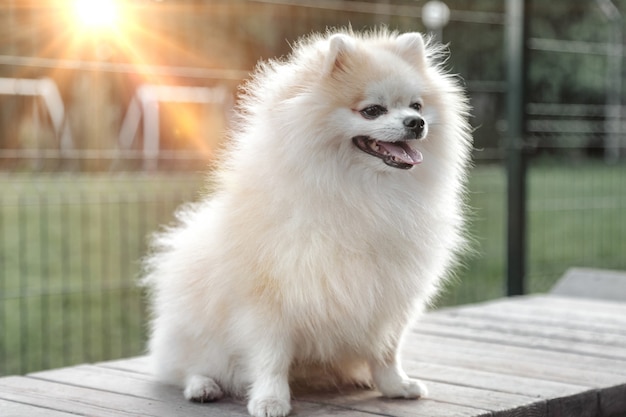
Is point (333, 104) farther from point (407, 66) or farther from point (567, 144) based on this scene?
point (567, 144)

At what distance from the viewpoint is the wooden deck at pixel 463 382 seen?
230 cm

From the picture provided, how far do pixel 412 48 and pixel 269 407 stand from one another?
3.08ft

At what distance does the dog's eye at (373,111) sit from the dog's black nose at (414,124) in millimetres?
72

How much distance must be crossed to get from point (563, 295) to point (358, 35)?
2.18 m

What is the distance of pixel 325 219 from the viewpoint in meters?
2.18

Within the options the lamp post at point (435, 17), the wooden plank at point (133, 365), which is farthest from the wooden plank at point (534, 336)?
the lamp post at point (435, 17)

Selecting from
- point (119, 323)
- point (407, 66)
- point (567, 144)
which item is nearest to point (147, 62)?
point (119, 323)

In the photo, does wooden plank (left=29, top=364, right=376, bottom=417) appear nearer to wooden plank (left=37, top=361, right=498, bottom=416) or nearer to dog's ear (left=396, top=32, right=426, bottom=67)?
wooden plank (left=37, top=361, right=498, bottom=416)

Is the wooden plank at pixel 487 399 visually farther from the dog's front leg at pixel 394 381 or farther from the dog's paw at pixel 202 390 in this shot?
the dog's paw at pixel 202 390

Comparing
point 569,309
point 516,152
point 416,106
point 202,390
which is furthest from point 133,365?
point 516,152

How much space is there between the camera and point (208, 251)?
2.33 meters

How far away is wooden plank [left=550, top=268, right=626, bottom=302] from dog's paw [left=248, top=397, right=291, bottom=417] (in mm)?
2349

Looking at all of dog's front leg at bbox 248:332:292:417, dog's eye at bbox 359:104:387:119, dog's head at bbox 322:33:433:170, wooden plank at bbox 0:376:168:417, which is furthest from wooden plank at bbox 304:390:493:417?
dog's eye at bbox 359:104:387:119

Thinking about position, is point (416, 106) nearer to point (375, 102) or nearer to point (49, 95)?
point (375, 102)
